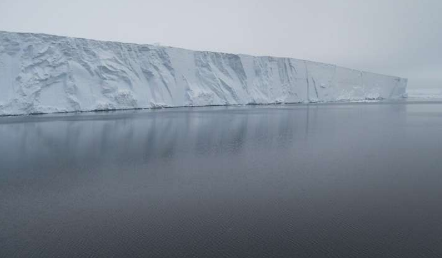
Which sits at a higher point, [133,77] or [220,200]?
[133,77]

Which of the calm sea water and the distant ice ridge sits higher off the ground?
the distant ice ridge

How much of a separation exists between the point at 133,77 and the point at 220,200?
1816 cm

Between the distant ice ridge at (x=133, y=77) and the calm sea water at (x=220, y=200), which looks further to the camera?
the distant ice ridge at (x=133, y=77)

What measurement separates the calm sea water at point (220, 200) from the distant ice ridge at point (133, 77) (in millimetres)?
9798

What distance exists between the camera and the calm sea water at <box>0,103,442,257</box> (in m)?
2.90

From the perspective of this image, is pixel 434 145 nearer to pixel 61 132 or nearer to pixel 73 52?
pixel 61 132

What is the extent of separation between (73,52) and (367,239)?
62.0 feet

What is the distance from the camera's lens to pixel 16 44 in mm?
→ 16047

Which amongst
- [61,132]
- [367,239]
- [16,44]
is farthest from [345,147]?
[16,44]

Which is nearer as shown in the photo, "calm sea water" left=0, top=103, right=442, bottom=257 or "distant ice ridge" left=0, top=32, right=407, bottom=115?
"calm sea water" left=0, top=103, right=442, bottom=257

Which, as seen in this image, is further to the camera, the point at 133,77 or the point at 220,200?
the point at 133,77

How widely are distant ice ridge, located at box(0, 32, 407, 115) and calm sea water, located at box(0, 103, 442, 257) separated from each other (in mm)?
9798

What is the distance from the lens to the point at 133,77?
2059 cm

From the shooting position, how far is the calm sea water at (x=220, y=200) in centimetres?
290
